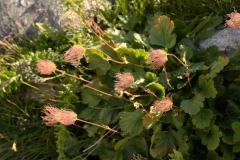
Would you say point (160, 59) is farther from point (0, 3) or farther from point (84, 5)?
point (0, 3)

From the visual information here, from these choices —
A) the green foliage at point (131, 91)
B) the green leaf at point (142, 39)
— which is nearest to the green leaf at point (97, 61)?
the green foliage at point (131, 91)

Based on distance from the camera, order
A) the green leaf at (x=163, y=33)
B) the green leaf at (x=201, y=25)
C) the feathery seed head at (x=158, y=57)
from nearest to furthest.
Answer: the feathery seed head at (x=158, y=57), the green leaf at (x=163, y=33), the green leaf at (x=201, y=25)

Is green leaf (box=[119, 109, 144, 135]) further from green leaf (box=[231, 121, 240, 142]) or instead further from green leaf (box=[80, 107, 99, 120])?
green leaf (box=[231, 121, 240, 142])

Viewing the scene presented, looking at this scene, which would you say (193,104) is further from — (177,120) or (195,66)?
(195,66)

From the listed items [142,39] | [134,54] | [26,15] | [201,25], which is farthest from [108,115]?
[26,15]

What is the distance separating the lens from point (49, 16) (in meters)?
3.72

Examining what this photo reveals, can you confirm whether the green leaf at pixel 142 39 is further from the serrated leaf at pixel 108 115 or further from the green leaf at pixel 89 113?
the green leaf at pixel 89 113

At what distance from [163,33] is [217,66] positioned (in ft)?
1.76

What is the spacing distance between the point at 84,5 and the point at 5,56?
0.92 meters

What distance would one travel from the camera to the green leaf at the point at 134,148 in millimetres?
2811

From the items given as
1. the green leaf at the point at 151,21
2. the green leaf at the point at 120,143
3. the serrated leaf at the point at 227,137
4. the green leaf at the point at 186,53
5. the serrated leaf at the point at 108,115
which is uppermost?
the green leaf at the point at 151,21

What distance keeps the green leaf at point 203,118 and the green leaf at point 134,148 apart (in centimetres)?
44

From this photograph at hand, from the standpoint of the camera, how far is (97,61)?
3.01 metres

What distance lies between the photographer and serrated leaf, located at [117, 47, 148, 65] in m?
2.81
